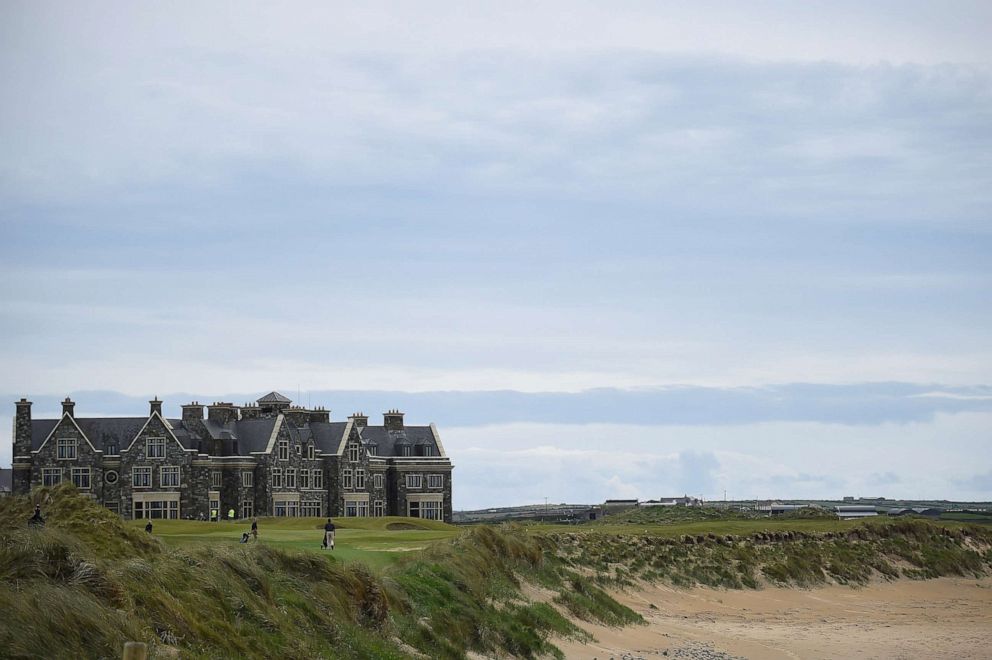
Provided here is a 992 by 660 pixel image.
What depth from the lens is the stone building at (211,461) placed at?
76812 mm

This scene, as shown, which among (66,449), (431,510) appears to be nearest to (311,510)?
(431,510)

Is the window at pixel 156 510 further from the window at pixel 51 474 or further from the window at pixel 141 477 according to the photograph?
the window at pixel 51 474

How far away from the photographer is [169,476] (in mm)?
77250

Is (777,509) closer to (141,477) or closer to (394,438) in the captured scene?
(394,438)

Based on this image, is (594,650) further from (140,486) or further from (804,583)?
(140,486)

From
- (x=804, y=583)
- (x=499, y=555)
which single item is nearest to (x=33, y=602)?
(x=499, y=555)

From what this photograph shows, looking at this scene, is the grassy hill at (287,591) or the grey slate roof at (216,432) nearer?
the grassy hill at (287,591)

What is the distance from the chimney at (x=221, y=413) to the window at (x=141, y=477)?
6.42m

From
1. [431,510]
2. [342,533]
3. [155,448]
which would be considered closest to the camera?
[342,533]

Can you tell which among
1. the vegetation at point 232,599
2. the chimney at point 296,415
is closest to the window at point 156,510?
the chimney at point 296,415

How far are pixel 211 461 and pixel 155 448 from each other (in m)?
3.51

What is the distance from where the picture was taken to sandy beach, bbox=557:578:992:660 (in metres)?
34.1

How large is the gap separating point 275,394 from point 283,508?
8.90 meters

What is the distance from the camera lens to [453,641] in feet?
82.9
